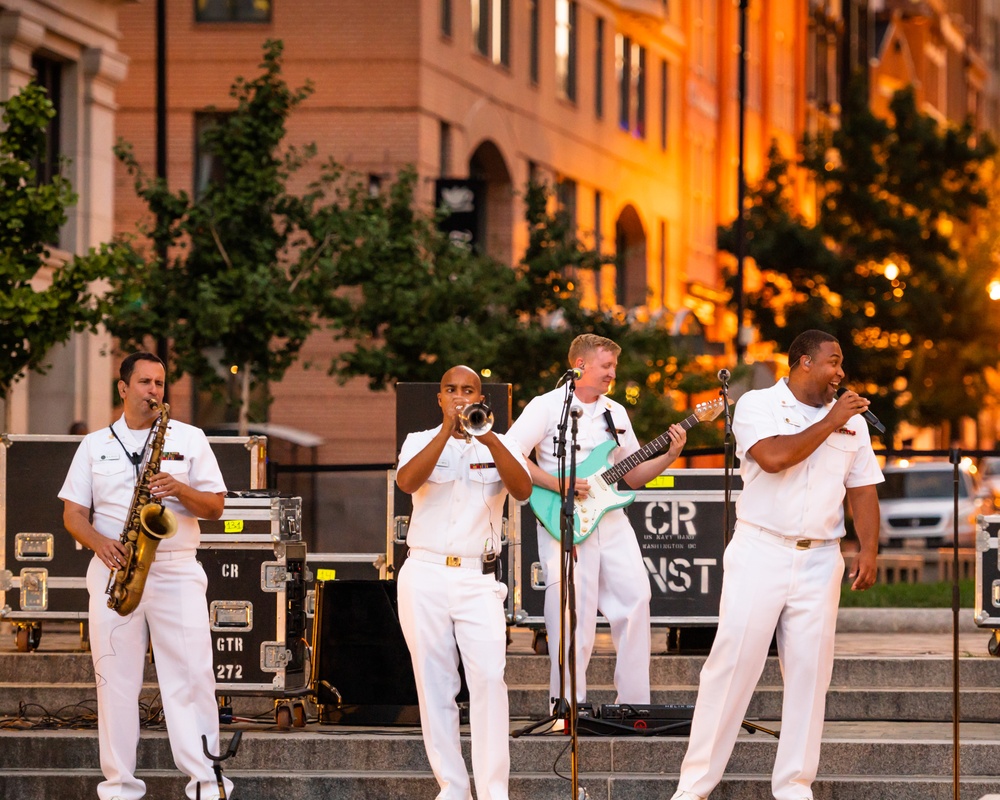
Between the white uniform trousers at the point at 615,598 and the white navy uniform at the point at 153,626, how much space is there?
225 cm

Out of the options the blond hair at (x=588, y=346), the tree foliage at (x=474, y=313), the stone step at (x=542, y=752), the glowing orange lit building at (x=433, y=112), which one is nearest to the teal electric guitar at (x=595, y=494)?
the blond hair at (x=588, y=346)

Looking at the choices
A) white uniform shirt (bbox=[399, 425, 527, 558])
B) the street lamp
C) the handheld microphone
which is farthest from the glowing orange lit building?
the handheld microphone

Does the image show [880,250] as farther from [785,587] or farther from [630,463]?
[785,587]

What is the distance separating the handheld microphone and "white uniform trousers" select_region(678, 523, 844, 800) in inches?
27.6

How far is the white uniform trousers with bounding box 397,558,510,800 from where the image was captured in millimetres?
10250

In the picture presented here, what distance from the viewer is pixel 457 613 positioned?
1031 cm

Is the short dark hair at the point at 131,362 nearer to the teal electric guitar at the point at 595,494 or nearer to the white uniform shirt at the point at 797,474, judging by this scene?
the teal electric guitar at the point at 595,494

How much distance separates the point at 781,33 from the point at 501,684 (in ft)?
152

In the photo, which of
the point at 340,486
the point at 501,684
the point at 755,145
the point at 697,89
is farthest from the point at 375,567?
the point at 755,145

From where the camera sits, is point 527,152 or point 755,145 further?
point 755,145

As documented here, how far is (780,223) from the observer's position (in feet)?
134

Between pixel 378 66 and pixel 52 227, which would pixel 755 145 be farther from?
pixel 52 227

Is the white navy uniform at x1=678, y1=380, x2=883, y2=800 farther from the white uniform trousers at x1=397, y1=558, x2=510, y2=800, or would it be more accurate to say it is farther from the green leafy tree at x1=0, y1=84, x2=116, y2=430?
the green leafy tree at x1=0, y1=84, x2=116, y2=430

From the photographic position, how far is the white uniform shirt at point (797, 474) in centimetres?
1026
